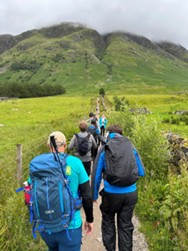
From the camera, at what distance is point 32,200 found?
430 cm

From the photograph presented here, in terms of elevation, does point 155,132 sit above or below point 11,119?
above

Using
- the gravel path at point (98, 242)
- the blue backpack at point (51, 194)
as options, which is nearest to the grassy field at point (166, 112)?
the gravel path at point (98, 242)

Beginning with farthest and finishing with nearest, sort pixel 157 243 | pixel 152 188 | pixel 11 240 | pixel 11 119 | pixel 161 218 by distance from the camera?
1. pixel 11 119
2. pixel 152 188
3. pixel 161 218
4. pixel 157 243
5. pixel 11 240

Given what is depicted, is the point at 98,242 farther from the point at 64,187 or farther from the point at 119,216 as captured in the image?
the point at 64,187

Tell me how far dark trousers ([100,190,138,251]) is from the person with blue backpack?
1.65 m

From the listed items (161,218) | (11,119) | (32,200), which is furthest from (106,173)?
(11,119)

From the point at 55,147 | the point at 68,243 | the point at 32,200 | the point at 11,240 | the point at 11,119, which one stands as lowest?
the point at 11,119

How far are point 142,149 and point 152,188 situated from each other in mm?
1859

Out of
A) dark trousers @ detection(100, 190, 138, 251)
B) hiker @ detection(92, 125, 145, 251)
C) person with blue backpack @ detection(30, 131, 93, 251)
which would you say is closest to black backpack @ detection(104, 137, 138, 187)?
hiker @ detection(92, 125, 145, 251)

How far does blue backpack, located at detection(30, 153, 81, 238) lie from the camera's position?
4.10m

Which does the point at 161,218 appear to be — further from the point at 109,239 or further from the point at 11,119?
the point at 11,119

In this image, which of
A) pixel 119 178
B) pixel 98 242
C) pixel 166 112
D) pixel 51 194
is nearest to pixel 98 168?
pixel 119 178

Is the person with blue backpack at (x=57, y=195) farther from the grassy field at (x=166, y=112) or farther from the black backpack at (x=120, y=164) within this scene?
the grassy field at (x=166, y=112)

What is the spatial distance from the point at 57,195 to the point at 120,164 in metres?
1.87
